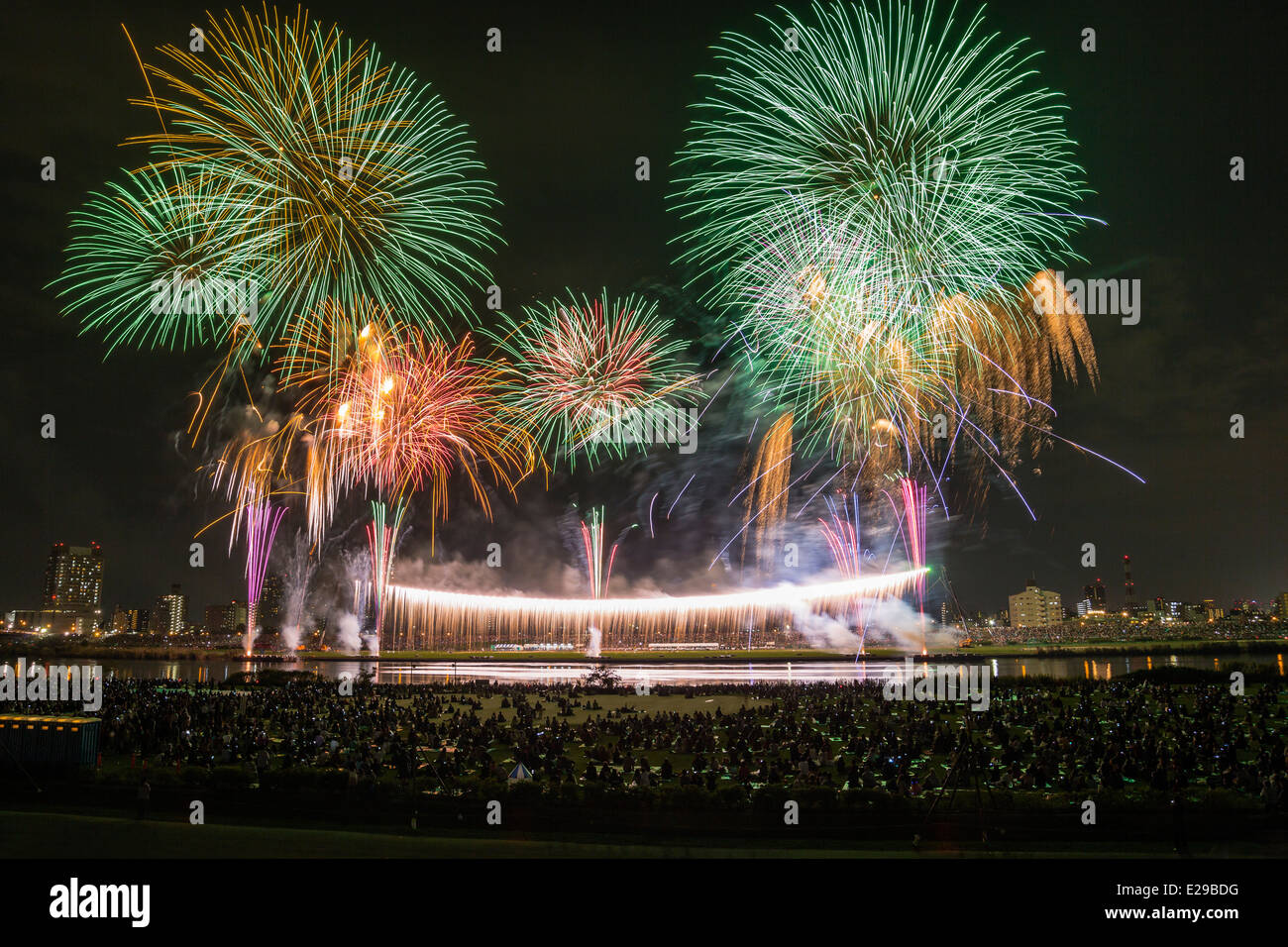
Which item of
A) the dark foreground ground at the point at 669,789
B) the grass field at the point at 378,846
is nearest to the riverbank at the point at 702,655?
the dark foreground ground at the point at 669,789

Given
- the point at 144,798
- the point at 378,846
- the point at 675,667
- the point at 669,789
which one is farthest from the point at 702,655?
the point at 378,846

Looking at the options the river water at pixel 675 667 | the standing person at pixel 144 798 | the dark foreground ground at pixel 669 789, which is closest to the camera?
the dark foreground ground at pixel 669 789

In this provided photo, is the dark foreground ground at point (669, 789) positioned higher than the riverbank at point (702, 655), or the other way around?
the dark foreground ground at point (669, 789)

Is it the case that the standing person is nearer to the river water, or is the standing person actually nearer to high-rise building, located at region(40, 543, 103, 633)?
the river water

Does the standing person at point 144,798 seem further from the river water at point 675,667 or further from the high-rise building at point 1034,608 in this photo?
the high-rise building at point 1034,608

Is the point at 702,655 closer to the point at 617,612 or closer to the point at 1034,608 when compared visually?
the point at 617,612
